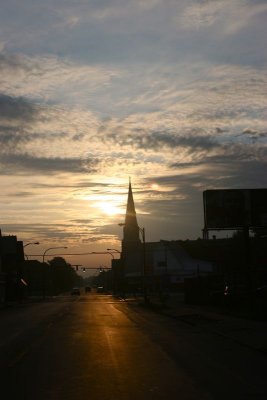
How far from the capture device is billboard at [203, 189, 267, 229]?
50.5 meters

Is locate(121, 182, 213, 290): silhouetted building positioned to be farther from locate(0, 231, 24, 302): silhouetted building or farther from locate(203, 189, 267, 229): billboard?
locate(203, 189, 267, 229): billboard

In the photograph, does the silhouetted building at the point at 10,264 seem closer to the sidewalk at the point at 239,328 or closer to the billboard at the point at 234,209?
the billboard at the point at 234,209

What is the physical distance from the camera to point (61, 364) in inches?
561

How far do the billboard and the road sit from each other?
2892 cm

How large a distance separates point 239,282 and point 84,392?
36.7 meters

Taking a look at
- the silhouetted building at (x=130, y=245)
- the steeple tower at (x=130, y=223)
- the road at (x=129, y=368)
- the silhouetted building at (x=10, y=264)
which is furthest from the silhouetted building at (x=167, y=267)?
the road at (x=129, y=368)

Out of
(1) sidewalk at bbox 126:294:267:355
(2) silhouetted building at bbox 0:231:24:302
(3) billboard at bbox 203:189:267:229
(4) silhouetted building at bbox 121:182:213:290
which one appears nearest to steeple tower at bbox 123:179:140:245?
(4) silhouetted building at bbox 121:182:213:290

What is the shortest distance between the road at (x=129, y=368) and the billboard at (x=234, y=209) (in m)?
28.9

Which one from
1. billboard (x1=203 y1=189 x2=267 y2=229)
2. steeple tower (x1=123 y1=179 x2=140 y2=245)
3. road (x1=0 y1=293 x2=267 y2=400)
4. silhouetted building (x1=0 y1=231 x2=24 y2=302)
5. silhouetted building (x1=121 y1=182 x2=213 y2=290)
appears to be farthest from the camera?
steeple tower (x1=123 y1=179 x2=140 y2=245)

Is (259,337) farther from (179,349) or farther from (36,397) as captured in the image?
(36,397)

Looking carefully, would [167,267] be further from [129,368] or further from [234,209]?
[129,368]

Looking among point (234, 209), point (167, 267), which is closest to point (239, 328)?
point (234, 209)

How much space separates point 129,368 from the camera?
1342cm

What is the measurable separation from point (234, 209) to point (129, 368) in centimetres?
3879
